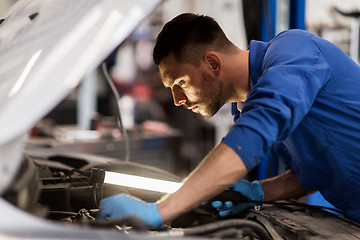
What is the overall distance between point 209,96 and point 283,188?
0.58 m

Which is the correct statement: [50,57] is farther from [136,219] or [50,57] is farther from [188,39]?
[188,39]

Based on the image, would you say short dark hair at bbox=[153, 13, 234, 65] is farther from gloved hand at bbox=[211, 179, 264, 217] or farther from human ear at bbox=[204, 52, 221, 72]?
gloved hand at bbox=[211, 179, 264, 217]

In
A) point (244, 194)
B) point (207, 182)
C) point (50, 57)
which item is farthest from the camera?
point (244, 194)

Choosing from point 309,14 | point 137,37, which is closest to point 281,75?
point 309,14

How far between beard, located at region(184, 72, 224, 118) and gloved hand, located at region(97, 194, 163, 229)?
1.80 ft

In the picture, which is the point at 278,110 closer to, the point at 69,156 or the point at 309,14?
the point at 69,156

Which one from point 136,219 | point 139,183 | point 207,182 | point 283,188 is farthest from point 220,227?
point 283,188

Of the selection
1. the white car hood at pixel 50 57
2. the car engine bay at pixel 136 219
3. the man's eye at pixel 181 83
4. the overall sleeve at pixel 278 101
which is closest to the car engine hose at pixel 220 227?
the car engine bay at pixel 136 219

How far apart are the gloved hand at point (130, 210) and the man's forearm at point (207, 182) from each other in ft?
0.08

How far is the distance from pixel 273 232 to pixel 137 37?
7.29 meters

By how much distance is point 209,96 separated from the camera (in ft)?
5.07

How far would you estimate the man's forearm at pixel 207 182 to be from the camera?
1104 millimetres

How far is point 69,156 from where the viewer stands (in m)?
2.26

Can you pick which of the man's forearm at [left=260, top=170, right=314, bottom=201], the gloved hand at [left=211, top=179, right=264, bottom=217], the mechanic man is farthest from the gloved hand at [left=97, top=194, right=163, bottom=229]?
the man's forearm at [left=260, top=170, right=314, bottom=201]
